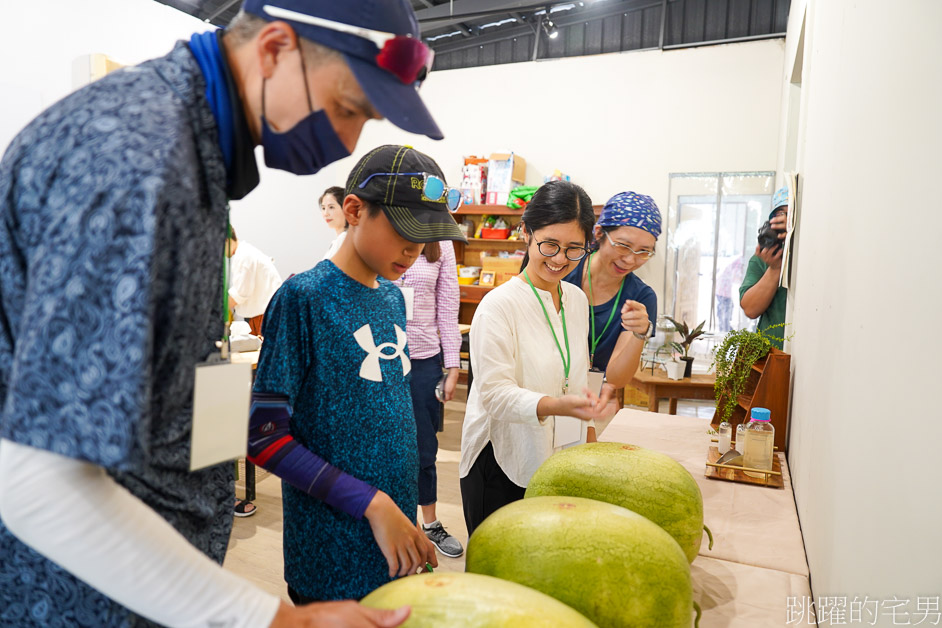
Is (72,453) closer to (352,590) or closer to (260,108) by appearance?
(260,108)

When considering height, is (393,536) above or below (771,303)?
below

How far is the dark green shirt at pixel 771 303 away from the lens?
2.81 meters

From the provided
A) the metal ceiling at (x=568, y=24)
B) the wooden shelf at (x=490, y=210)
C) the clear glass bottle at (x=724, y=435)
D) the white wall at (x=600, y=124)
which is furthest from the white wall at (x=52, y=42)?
the clear glass bottle at (x=724, y=435)

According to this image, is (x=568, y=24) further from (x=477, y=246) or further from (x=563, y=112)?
(x=477, y=246)

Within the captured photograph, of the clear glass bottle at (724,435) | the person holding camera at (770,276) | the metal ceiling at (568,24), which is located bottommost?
the clear glass bottle at (724,435)

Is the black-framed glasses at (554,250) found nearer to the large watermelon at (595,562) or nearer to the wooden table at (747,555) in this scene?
the wooden table at (747,555)

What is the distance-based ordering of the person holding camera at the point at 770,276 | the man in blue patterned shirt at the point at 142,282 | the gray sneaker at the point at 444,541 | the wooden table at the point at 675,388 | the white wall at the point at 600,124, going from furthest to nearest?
the white wall at the point at 600,124
the wooden table at the point at 675,388
the gray sneaker at the point at 444,541
the person holding camera at the point at 770,276
the man in blue patterned shirt at the point at 142,282

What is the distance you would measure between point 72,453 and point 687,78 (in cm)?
703

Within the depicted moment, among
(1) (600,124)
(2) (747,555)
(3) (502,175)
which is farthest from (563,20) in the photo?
(2) (747,555)

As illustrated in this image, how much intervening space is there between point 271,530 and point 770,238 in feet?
9.60

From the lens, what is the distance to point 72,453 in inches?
18.1

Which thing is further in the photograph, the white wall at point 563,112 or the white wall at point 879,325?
the white wall at point 563,112

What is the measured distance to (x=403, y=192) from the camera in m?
1.21

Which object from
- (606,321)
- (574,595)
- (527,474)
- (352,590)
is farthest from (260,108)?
(606,321)
